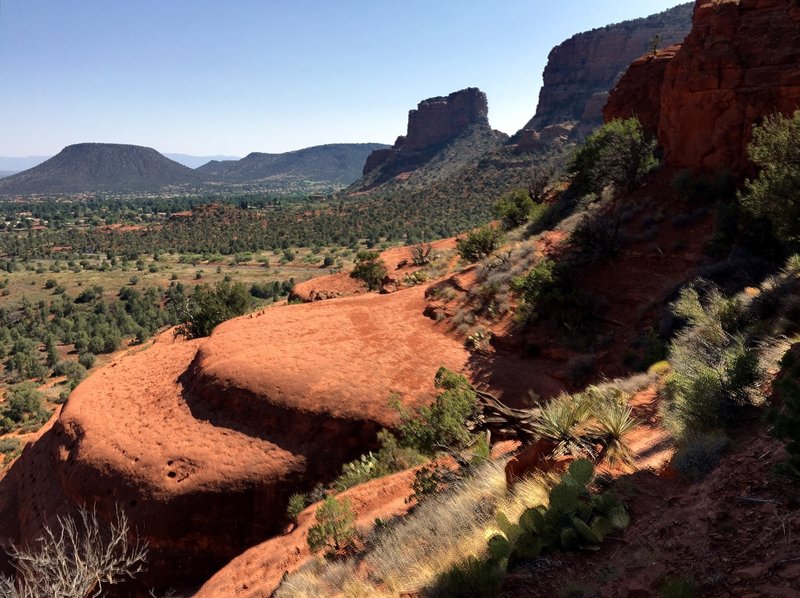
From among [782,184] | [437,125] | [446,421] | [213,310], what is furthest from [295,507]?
[437,125]

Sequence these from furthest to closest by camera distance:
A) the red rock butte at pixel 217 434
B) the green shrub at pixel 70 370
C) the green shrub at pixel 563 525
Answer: the green shrub at pixel 70 370 → the red rock butte at pixel 217 434 → the green shrub at pixel 563 525

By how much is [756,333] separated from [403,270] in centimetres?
2143

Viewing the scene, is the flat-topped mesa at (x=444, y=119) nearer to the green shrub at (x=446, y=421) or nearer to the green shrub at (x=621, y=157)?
the green shrub at (x=621, y=157)

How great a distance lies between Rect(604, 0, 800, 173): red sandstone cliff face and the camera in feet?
50.7

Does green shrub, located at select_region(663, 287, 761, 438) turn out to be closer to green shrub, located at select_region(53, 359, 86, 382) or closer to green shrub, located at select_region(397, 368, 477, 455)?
green shrub, located at select_region(397, 368, 477, 455)

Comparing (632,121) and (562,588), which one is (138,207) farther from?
(562,588)

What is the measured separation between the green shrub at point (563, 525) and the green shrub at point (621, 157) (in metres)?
18.3

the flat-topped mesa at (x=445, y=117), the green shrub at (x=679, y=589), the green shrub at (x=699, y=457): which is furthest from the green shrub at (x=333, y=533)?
the flat-topped mesa at (x=445, y=117)

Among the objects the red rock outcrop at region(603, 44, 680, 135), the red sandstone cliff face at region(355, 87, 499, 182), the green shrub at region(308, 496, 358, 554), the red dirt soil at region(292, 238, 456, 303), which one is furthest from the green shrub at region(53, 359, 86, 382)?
the red sandstone cliff face at region(355, 87, 499, 182)

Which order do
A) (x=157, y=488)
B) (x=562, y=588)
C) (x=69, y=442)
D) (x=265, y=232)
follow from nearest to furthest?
(x=562, y=588), (x=157, y=488), (x=69, y=442), (x=265, y=232)

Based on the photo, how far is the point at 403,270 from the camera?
29016 millimetres

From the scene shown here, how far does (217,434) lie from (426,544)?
7.41 m

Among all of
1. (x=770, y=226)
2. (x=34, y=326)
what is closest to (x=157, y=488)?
(x=770, y=226)

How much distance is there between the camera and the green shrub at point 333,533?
766 centimetres
